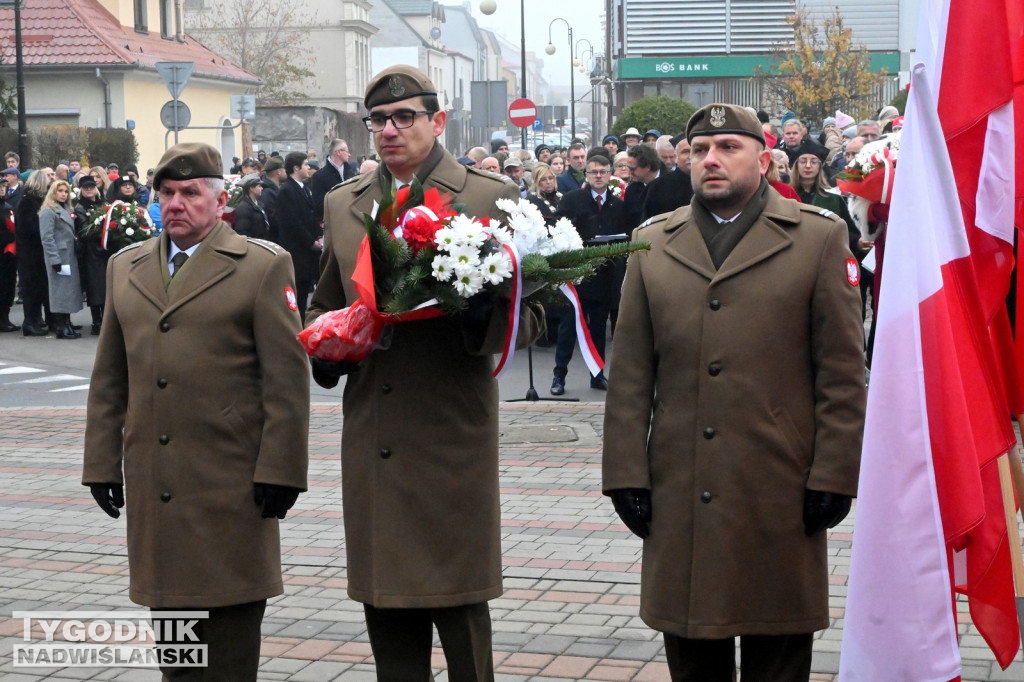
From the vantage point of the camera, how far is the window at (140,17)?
4666 cm

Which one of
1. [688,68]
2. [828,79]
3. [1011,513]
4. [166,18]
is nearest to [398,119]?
[1011,513]

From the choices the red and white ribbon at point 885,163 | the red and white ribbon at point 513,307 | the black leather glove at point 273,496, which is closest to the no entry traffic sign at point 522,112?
the red and white ribbon at point 885,163

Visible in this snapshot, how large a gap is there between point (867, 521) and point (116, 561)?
482 centimetres

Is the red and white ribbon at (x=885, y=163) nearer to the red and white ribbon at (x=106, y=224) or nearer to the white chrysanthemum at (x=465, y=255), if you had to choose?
the white chrysanthemum at (x=465, y=255)

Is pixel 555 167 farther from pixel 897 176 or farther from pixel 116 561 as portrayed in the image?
pixel 897 176

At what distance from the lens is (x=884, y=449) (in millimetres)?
3760

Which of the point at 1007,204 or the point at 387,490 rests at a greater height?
the point at 1007,204

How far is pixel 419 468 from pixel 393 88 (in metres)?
1.19

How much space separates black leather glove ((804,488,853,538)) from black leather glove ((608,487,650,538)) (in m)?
0.47

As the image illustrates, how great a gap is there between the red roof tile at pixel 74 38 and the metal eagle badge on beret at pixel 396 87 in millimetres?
37706

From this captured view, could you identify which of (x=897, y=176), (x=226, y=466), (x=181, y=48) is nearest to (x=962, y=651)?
(x=897, y=176)

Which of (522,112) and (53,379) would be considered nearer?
(53,379)

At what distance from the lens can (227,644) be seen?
4.67m

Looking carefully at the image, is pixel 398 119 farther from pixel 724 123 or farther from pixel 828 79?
pixel 828 79
